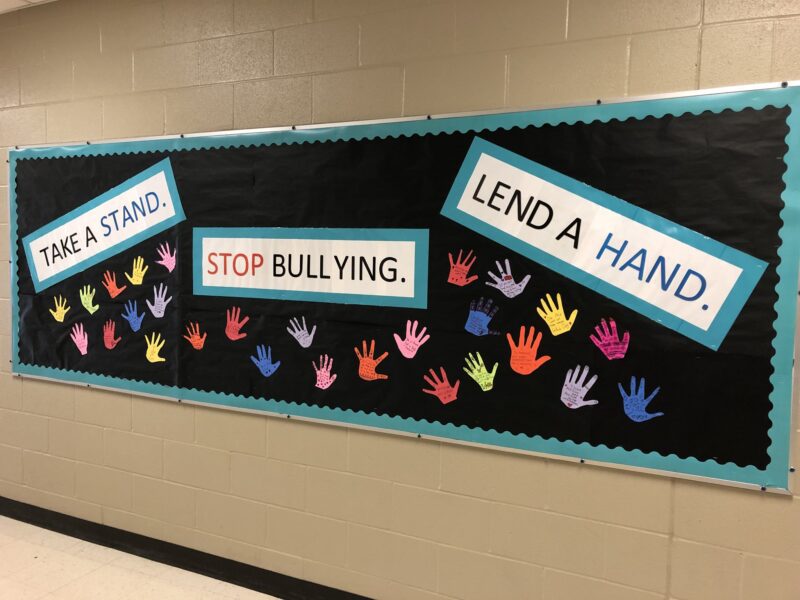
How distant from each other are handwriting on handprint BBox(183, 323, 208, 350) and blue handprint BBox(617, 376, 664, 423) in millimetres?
1663

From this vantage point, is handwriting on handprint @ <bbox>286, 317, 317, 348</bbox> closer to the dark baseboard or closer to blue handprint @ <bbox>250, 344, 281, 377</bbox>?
blue handprint @ <bbox>250, 344, 281, 377</bbox>

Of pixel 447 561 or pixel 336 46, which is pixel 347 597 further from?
pixel 336 46

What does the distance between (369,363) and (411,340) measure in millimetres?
192

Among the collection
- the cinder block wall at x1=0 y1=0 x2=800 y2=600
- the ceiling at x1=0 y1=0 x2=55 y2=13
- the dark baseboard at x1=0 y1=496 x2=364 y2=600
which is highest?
the ceiling at x1=0 y1=0 x2=55 y2=13

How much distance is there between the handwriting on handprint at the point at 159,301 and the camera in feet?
7.86

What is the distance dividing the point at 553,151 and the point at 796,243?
728 millimetres

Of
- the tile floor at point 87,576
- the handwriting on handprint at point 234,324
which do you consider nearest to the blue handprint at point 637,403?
the handwriting on handprint at point 234,324

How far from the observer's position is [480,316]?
1.86 meters

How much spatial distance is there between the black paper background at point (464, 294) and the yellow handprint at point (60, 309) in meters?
0.04

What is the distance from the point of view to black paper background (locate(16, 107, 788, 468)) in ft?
5.16

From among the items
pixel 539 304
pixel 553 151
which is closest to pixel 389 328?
pixel 539 304

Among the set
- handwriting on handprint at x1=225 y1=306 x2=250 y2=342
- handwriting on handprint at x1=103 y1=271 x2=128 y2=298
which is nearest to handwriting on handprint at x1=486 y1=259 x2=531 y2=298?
handwriting on handprint at x1=225 y1=306 x2=250 y2=342

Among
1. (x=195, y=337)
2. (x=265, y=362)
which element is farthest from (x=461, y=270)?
(x=195, y=337)

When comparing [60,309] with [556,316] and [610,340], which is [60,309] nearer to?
[556,316]
